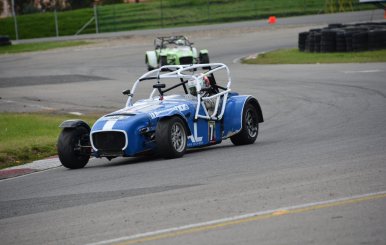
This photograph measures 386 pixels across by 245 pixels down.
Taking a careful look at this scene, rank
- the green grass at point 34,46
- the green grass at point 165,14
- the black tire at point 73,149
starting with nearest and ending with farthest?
the black tire at point 73,149 < the green grass at point 34,46 < the green grass at point 165,14

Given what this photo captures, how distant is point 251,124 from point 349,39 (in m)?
19.6

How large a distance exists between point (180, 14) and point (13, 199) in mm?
52369

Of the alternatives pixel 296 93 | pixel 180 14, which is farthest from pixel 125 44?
pixel 296 93

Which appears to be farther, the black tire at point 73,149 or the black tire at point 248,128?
the black tire at point 248,128

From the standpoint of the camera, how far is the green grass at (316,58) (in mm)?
31719

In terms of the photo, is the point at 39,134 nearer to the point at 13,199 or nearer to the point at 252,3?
the point at 13,199

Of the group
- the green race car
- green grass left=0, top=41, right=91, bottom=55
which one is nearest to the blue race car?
the green race car

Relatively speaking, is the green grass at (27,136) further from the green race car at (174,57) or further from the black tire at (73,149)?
the green race car at (174,57)

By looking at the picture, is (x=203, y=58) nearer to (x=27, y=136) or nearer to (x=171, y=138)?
(x=27, y=136)

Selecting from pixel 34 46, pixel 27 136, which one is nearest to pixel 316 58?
pixel 27 136

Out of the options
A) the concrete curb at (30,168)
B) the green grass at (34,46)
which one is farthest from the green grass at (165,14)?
the concrete curb at (30,168)

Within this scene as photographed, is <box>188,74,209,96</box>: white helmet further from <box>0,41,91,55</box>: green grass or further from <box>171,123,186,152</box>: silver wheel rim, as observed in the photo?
<box>0,41,91,55</box>: green grass

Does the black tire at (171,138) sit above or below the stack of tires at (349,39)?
above

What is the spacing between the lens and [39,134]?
17.3 metres
